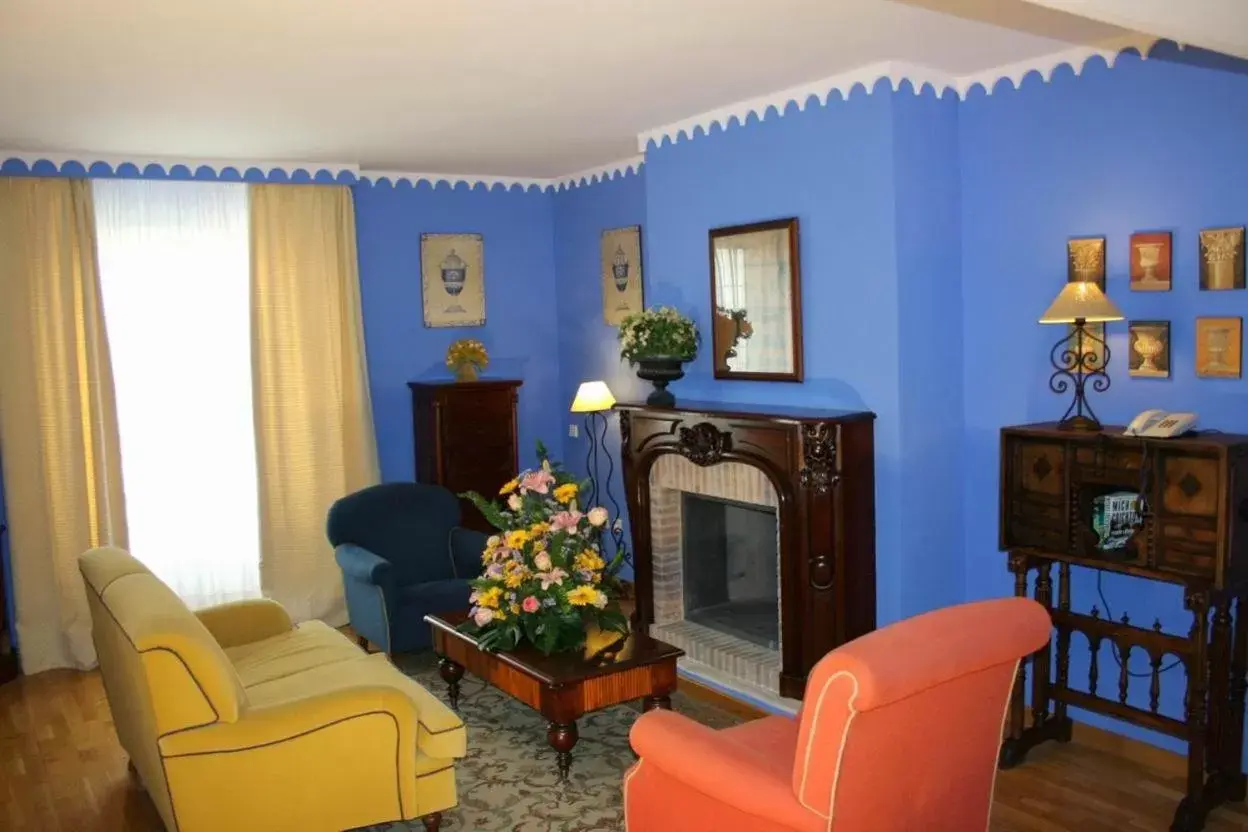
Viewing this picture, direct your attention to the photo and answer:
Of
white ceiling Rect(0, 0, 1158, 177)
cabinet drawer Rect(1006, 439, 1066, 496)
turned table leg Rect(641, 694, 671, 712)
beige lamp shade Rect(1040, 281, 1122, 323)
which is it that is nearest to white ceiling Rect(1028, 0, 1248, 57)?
white ceiling Rect(0, 0, 1158, 177)

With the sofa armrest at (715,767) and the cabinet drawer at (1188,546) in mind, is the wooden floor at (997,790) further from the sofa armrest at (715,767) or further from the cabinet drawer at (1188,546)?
the sofa armrest at (715,767)

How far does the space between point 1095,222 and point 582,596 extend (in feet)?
8.33

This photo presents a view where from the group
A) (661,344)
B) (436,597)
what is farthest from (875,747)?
Result: (436,597)

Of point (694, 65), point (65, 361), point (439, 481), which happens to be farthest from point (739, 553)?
point (65, 361)

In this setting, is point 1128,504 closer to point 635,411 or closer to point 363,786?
point 635,411

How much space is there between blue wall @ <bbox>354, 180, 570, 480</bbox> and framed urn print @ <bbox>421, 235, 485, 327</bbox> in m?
0.05

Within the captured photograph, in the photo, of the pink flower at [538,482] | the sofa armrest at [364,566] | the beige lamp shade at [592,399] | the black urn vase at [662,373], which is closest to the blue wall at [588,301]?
the beige lamp shade at [592,399]

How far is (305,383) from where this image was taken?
6.30m

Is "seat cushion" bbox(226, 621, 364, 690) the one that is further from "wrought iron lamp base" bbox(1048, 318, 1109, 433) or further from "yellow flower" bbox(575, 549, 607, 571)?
"wrought iron lamp base" bbox(1048, 318, 1109, 433)

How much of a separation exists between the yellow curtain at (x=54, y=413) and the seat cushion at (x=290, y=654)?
1.92 meters

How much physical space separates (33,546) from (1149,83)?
592 cm

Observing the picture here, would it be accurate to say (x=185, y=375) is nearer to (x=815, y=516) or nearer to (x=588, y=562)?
(x=588, y=562)

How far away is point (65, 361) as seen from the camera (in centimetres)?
569

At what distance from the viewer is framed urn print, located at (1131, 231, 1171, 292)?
382 centimetres
